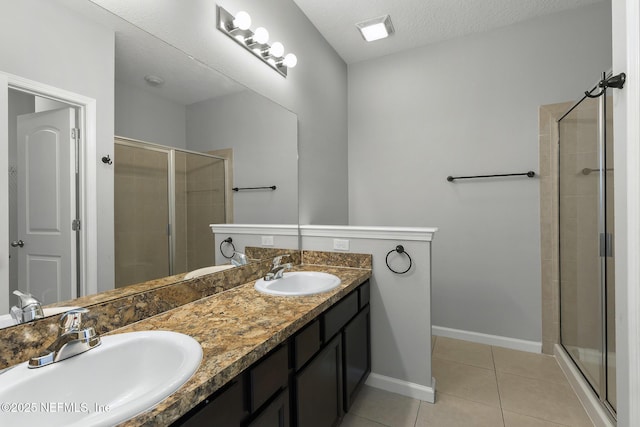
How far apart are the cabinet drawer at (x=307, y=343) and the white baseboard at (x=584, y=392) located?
1.59 m

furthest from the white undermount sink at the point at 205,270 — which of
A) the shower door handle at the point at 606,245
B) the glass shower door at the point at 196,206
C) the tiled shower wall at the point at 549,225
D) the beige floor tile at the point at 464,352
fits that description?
the tiled shower wall at the point at 549,225

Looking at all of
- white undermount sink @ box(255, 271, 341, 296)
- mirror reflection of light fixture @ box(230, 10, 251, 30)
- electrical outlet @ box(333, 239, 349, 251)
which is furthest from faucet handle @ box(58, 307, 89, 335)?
mirror reflection of light fixture @ box(230, 10, 251, 30)

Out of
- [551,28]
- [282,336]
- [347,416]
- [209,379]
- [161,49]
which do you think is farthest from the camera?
[551,28]

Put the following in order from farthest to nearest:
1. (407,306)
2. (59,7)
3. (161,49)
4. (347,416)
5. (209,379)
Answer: (407,306) → (347,416) → (161,49) → (59,7) → (209,379)

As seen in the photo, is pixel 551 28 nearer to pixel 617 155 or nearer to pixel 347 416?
pixel 617 155

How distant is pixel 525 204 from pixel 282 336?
231cm

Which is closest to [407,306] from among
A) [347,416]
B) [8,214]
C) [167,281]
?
[347,416]

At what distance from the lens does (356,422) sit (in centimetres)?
Result: 163

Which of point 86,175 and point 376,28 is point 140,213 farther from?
point 376,28

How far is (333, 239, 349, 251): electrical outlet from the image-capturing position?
6.61ft

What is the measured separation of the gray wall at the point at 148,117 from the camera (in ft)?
3.53

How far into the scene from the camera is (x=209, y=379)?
27.4 inches

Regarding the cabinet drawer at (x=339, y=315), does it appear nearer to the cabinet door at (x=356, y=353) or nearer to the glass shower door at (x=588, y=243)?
the cabinet door at (x=356, y=353)

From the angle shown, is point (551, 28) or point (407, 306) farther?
point (551, 28)
